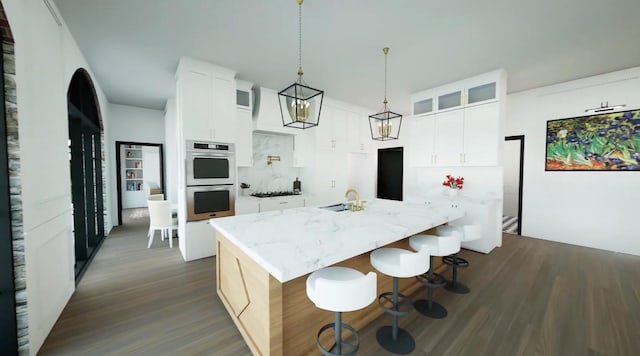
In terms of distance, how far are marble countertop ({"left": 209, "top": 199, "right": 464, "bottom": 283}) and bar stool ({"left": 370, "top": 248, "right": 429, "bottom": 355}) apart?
18cm

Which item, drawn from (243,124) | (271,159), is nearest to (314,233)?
(243,124)

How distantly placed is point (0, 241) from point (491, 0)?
4.23 meters

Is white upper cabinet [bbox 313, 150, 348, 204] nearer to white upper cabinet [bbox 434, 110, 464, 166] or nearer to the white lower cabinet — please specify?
white upper cabinet [bbox 434, 110, 464, 166]

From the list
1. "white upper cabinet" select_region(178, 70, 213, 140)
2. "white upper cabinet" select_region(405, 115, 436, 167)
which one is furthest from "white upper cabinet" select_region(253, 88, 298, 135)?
"white upper cabinet" select_region(405, 115, 436, 167)

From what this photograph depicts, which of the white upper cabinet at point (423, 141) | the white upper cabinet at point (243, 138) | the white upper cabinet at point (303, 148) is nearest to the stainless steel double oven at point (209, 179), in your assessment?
the white upper cabinet at point (243, 138)

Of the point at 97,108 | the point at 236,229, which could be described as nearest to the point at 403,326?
the point at 236,229

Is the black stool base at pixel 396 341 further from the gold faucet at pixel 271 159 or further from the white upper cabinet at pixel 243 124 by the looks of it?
the gold faucet at pixel 271 159

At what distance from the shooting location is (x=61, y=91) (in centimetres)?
235

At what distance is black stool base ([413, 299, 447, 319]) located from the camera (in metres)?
2.16

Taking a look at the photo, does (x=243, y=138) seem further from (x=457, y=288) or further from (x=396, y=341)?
(x=457, y=288)

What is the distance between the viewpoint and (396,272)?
169cm

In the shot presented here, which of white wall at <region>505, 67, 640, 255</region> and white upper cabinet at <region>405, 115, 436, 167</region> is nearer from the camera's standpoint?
white wall at <region>505, 67, 640, 255</region>

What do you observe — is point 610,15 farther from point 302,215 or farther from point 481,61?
point 302,215

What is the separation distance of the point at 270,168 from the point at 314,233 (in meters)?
3.42
